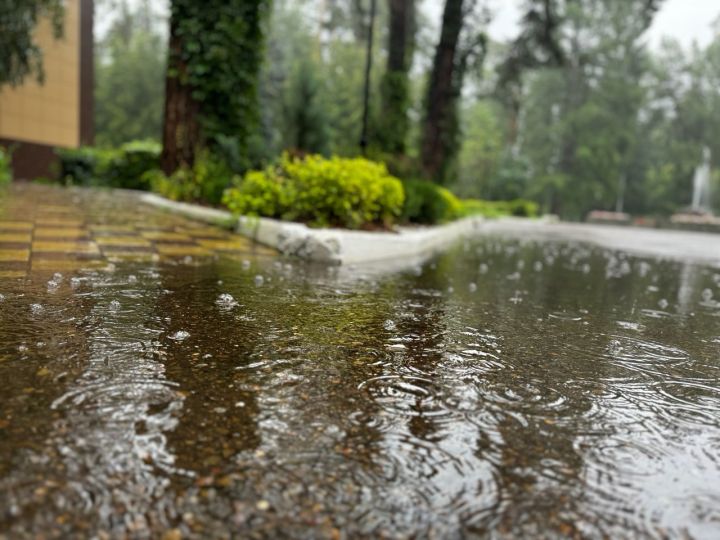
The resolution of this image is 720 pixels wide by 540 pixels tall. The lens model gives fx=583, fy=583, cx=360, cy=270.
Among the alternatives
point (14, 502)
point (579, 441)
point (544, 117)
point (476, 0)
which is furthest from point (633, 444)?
point (544, 117)

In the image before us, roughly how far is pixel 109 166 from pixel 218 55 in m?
7.18

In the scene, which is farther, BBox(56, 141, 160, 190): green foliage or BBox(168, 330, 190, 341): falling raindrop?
BBox(56, 141, 160, 190): green foliage

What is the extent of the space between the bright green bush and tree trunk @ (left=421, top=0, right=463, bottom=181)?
8.09 m

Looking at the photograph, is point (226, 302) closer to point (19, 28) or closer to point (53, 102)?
point (19, 28)

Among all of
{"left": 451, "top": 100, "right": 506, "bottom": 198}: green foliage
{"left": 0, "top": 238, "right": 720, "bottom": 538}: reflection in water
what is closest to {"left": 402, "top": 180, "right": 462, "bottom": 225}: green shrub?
{"left": 0, "top": 238, "right": 720, "bottom": 538}: reflection in water

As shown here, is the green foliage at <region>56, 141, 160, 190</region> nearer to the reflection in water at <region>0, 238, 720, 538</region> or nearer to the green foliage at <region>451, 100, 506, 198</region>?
the reflection in water at <region>0, 238, 720, 538</region>

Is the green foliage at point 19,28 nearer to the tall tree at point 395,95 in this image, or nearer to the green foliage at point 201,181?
the green foliage at point 201,181

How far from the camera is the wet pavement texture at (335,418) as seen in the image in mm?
1346

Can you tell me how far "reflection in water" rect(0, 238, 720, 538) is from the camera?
4.42 feet

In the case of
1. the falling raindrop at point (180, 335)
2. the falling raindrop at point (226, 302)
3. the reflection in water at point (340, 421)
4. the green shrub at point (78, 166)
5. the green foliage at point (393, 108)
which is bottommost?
the reflection in water at point (340, 421)

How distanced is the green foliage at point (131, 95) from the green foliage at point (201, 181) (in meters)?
32.0

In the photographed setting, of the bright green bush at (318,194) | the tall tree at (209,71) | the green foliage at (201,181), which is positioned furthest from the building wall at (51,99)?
the bright green bush at (318,194)

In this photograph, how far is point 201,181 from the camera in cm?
936

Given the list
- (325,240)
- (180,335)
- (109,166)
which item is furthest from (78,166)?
(180,335)
